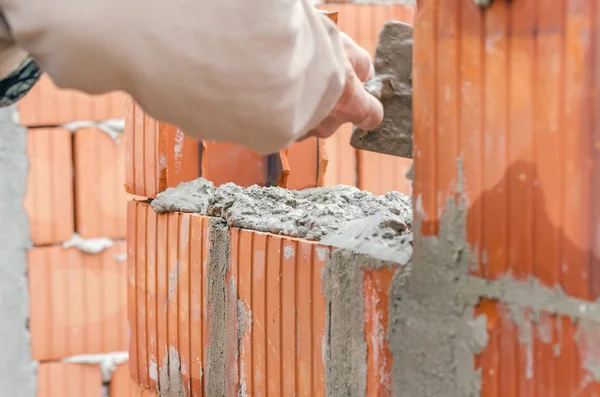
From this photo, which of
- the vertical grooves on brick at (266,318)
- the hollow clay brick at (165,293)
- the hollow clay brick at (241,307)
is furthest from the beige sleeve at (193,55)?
the hollow clay brick at (165,293)

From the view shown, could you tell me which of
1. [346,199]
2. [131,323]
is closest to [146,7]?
[346,199]

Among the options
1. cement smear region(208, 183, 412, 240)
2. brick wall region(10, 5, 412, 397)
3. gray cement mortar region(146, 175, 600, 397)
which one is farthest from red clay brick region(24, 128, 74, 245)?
gray cement mortar region(146, 175, 600, 397)

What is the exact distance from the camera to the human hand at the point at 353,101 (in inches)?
44.4

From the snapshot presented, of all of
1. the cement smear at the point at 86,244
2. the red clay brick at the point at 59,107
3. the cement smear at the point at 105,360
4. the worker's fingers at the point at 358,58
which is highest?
the red clay brick at the point at 59,107

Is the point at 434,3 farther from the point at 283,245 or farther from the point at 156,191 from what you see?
the point at 156,191

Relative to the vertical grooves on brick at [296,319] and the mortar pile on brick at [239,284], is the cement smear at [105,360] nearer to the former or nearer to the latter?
the mortar pile on brick at [239,284]

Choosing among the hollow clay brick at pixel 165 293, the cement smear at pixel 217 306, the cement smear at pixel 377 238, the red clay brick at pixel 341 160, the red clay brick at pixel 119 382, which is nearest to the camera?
the cement smear at pixel 377 238

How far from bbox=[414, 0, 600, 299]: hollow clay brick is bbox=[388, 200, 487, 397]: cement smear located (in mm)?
30

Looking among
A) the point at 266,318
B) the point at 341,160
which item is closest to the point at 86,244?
the point at 341,160

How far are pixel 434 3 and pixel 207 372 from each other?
3.85 feet

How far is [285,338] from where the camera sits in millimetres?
1562

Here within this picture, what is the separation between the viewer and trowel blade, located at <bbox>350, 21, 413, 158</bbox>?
57.6 inches

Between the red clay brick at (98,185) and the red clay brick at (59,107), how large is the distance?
98mm

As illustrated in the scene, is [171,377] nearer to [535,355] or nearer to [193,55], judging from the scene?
[535,355]
